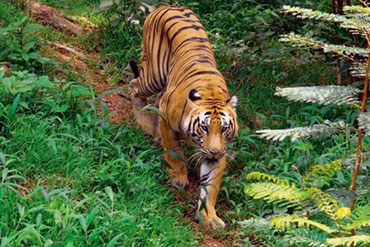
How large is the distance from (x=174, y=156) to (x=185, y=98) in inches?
18.4

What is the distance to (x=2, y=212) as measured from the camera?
3.94 metres

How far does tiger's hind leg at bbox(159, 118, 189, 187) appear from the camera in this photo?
→ 529cm

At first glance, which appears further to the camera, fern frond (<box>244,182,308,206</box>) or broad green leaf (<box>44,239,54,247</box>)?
broad green leaf (<box>44,239,54,247</box>)

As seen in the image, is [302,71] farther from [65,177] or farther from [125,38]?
[65,177]

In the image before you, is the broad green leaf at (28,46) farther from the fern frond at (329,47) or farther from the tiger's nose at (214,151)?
the fern frond at (329,47)

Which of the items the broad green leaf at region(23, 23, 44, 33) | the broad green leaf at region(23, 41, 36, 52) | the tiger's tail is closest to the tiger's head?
the tiger's tail

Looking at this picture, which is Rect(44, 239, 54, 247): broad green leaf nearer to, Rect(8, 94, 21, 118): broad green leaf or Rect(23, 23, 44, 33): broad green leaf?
Rect(8, 94, 21, 118): broad green leaf

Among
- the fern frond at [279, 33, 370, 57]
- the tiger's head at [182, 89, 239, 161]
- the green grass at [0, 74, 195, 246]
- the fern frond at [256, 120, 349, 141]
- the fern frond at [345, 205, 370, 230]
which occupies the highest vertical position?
the fern frond at [279, 33, 370, 57]

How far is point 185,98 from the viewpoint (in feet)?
17.2

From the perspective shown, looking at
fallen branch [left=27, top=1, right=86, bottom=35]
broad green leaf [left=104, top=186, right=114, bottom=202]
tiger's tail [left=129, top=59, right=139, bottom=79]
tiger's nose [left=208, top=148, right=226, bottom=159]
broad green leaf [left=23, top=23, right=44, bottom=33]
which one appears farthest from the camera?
fallen branch [left=27, top=1, right=86, bottom=35]

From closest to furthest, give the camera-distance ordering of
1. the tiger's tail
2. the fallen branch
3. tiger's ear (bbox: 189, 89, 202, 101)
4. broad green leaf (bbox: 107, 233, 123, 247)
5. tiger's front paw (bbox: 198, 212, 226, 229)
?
broad green leaf (bbox: 107, 233, 123, 247) → tiger's front paw (bbox: 198, 212, 226, 229) → tiger's ear (bbox: 189, 89, 202, 101) → the tiger's tail → the fallen branch

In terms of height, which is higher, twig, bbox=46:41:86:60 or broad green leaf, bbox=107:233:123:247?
broad green leaf, bbox=107:233:123:247

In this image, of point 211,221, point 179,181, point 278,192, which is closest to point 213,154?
point 211,221

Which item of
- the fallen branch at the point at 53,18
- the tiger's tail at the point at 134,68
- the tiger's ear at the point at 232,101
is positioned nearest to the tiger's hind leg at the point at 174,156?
the tiger's ear at the point at 232,101
